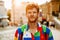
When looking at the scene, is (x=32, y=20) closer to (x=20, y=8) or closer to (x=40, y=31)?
(x=40, y=31)

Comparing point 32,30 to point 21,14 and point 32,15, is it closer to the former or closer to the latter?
point 32,15

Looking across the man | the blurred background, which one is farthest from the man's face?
the blurred background

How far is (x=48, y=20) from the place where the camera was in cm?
222

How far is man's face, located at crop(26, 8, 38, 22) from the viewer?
812mm

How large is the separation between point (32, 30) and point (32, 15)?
2.9 inches

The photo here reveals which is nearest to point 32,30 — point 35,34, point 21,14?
point 35,34

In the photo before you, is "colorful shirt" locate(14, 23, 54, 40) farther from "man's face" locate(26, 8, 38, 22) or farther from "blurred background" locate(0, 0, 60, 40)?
"blurred background" locate(0, 0, 60, 40)

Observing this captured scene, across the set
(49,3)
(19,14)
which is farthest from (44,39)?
(49,3)

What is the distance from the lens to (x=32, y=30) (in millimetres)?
808

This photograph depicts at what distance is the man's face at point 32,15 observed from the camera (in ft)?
2.66

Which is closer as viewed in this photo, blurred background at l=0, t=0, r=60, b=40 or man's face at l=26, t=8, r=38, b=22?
man's face at l=26, t=8, r=38, b=22

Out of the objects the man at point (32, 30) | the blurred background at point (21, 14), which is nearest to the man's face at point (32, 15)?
the man at point (32, 30)

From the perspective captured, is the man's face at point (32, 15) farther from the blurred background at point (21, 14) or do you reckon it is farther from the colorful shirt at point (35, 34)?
the blurred background at point (21, 14)

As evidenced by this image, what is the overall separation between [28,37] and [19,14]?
1.39 metres
